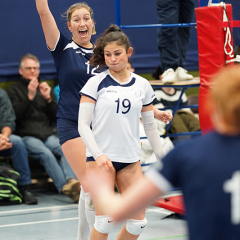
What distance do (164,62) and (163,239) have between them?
1.96 meters

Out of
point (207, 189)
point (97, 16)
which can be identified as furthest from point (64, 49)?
point (97, 16)

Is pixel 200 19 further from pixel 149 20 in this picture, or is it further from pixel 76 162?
pixel 149 20

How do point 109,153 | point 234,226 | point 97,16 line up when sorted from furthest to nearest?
point 97,16 < point 109,153 < point 234,226

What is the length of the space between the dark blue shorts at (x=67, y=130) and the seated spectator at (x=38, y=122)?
2419 millimetres

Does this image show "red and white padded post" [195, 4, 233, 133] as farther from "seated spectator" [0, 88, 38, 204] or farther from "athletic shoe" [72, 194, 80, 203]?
"seated spectator" [0, 88, 38, 204]

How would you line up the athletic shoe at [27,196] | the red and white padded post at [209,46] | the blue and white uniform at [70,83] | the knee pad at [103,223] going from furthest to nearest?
the athletic shoe at [27,196], the red and white padded post at [209,46], the blue and white uniform at [70,83], the knee pad at [103,223]

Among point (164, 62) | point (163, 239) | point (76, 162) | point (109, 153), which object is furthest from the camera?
point (164, 62)

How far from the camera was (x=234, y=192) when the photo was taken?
1.39 metres

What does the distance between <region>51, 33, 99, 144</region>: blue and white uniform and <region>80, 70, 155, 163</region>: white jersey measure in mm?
388

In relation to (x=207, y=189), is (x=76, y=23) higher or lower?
higher

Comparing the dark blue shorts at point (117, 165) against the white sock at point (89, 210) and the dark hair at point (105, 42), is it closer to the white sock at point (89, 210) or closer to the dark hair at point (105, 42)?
Result: the white sock at point (89, 210)

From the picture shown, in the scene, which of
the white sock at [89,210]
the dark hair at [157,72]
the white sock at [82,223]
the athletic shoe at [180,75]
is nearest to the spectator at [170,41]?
the athletic shoe at [180,75]

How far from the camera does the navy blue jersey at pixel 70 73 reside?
3.37 m

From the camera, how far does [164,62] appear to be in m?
5.09
